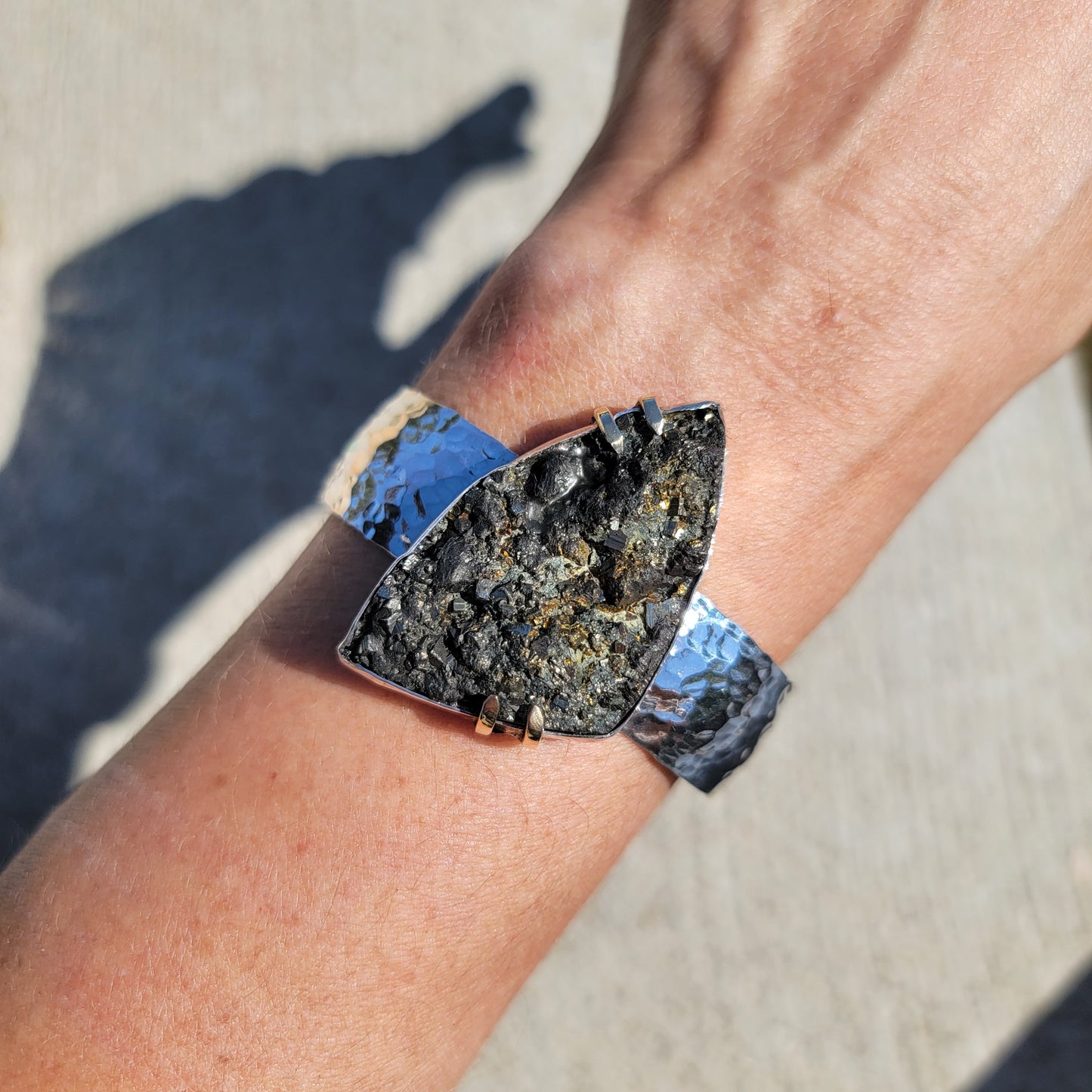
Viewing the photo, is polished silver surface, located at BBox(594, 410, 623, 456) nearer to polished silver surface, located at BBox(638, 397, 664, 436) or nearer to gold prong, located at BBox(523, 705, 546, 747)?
polished silver surface, located at BBox(638, 397, 664, 436)

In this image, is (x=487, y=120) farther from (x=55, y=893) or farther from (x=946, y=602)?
(x=55, y=893)

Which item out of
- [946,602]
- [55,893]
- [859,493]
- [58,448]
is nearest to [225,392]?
[58,448]

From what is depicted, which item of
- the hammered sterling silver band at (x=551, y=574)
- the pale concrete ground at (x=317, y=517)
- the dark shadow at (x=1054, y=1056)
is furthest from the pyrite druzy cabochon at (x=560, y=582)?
the dark shadow at (x=1054, y=1056)

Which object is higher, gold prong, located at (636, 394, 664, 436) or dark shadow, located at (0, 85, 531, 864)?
gold prong, located at (636, 394, 664, 436)

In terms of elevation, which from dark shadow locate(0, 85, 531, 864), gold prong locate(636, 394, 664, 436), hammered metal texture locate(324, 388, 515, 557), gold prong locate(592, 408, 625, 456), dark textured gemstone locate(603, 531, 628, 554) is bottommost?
dark shadow locate(0, 85, 531, 864)

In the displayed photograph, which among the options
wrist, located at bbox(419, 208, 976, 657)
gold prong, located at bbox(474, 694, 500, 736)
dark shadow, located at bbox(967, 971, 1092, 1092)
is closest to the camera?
gold prong, located at bbox(474, 694, 500, 736)

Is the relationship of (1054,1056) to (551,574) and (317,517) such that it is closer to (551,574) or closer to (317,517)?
(551,574)

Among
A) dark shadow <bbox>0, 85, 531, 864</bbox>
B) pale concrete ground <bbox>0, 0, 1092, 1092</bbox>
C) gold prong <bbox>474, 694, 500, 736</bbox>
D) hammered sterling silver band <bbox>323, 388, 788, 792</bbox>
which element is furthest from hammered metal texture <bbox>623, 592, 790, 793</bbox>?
dark shadow <bbox>0, 85, 531, 864</bbox>

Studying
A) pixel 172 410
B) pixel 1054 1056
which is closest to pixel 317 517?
pixel 172 410
